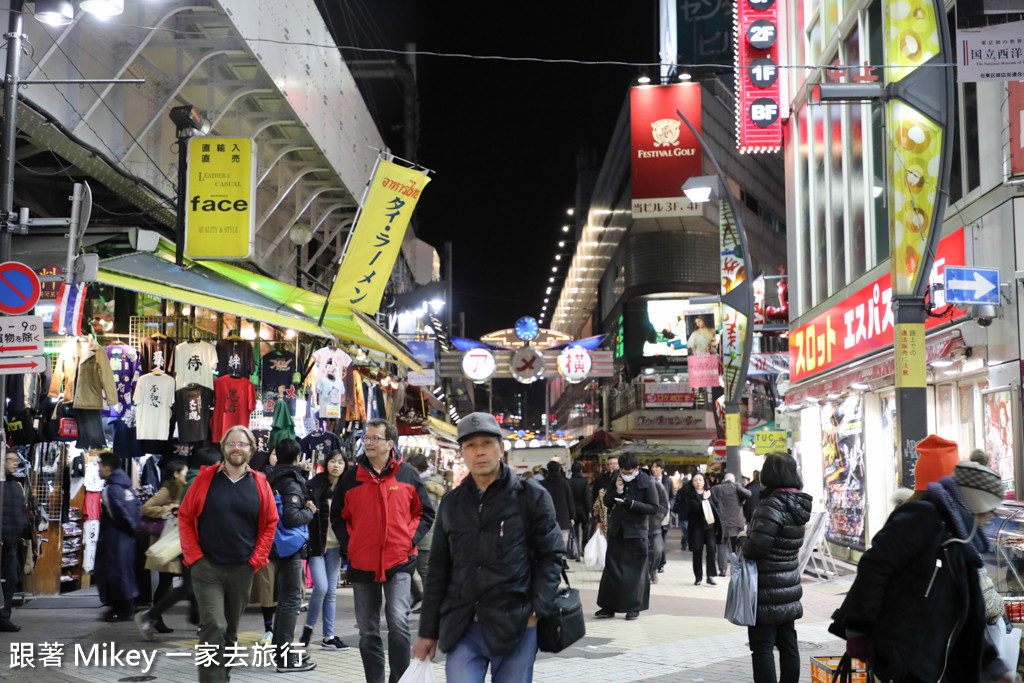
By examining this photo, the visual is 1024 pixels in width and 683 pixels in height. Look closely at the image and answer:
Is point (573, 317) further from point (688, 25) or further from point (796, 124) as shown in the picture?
point (796, 124)

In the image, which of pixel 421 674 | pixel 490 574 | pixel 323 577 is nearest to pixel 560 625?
pixel 490 574

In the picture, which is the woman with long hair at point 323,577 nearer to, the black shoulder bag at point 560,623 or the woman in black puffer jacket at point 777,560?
the woman in black puffer jacket at point 777,560

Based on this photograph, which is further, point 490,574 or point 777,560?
point 777,560

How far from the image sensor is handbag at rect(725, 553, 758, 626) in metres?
6.97

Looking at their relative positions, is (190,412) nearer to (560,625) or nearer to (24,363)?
(24,363)

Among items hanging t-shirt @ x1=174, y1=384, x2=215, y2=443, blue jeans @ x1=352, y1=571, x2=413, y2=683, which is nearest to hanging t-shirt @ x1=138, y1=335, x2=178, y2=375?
hanging t-shirt @ x1=174, y1=384, x2=215, y2=443

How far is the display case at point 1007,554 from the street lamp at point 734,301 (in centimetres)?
1139

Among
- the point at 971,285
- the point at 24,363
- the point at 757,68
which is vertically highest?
the point at 757,68

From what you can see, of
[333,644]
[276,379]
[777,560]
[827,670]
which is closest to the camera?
[827,670]

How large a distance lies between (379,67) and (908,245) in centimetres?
4326

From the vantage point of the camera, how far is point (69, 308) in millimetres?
11266

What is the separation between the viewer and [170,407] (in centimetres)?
1298

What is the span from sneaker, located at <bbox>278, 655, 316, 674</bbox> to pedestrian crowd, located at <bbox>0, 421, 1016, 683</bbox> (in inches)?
0.5

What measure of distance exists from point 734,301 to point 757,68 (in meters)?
6.30
